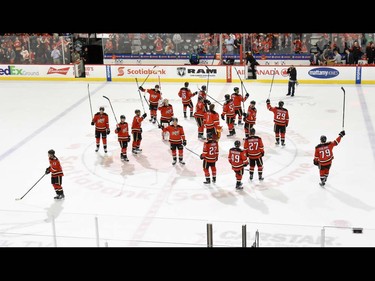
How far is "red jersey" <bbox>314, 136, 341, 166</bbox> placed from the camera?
11.3 m

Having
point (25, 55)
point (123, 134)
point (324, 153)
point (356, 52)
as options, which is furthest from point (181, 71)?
point (324, 153)

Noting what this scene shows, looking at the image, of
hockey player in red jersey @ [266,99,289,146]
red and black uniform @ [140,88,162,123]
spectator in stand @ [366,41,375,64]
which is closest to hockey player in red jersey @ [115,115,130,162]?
red and black uniform @ [140,88,162,123]

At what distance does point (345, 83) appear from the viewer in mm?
21734

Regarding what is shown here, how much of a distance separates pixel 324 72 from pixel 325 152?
11.1m

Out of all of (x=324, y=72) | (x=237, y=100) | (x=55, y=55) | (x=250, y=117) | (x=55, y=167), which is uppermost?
(x=55, y=55)

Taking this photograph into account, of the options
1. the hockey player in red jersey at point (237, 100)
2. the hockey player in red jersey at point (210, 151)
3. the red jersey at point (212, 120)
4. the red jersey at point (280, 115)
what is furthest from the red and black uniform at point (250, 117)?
the hockey player in red jersey at point (210, 151)

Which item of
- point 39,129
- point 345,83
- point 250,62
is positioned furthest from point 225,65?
point 39,129

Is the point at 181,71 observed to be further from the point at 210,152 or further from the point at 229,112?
the point at 210,152

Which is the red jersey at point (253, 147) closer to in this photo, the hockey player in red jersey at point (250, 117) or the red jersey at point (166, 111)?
the hockey player in red jersey at point (250, 117)

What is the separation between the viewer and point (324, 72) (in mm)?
21781

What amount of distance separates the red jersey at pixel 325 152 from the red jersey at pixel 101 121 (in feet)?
17.0

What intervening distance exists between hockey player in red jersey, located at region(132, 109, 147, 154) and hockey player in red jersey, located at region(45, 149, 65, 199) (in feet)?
9.25

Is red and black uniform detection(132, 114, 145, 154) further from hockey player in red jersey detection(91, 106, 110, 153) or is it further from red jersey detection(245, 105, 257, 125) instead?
red jersey detection(245, 105, 257, 125)
